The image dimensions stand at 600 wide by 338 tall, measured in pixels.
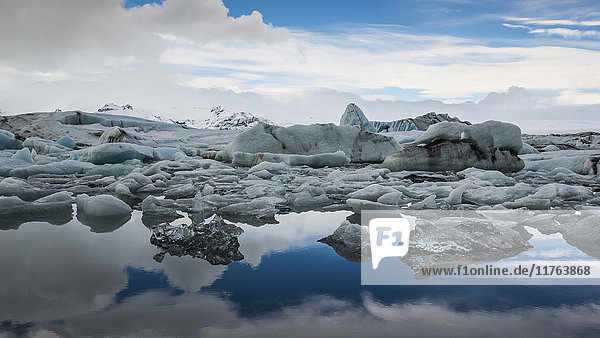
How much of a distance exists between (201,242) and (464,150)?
621 cm

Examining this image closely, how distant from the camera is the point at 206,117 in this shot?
393 ft

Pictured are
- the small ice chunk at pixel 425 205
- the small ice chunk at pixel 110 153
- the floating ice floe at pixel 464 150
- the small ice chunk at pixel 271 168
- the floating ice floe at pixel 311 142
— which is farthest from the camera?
the floating ice floe at pixel 311 142

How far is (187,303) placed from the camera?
5.69 ft

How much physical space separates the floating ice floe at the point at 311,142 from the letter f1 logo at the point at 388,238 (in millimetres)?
6703

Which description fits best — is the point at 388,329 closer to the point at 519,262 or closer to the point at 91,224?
the point at 519,262

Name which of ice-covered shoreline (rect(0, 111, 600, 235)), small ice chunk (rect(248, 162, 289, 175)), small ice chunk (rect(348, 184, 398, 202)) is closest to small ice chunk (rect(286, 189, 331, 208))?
ice-covered shoreline (rect(0, 111, 600, 235))

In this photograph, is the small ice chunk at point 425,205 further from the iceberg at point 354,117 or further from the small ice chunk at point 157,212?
the iceberg at point 354,117

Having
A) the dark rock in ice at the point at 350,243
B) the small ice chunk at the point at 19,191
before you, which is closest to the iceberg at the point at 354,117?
the small ice chunk at the point at 19,191

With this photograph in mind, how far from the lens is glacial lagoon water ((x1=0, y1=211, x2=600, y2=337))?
1.55 meters

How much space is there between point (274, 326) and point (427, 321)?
58 cm

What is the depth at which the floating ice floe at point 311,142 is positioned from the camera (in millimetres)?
9603

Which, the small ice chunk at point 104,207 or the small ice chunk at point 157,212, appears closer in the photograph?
the small ice chunk at point 157,212

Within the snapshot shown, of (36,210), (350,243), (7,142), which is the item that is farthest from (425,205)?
(7,142)

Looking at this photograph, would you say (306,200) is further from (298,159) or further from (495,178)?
(298,159)
